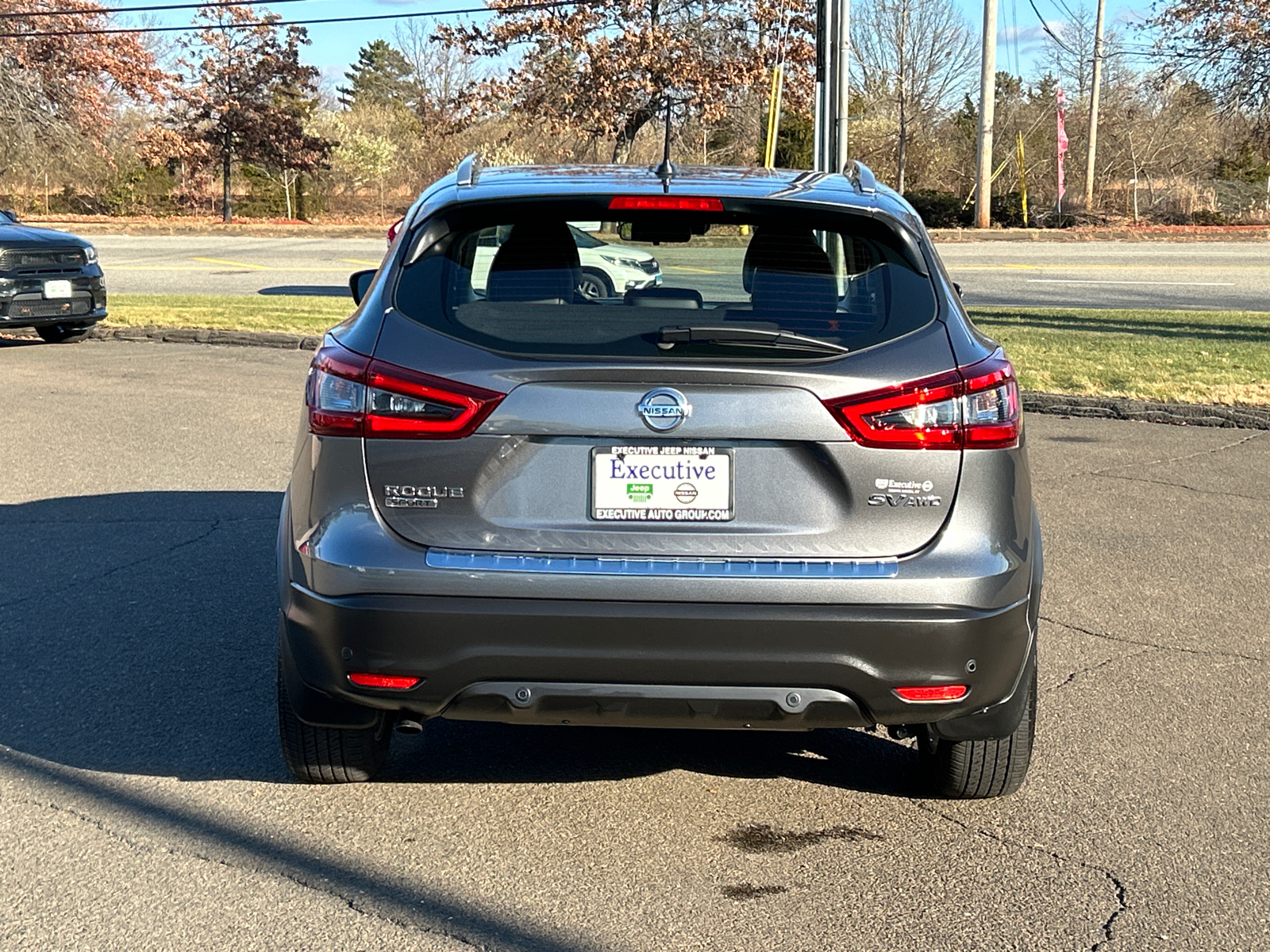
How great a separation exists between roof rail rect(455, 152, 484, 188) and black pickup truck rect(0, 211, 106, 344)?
11.1 metres

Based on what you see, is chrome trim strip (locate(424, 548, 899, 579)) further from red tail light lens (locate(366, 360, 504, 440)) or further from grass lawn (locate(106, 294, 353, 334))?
grass lawn (locate(106, 294, 353, 334))

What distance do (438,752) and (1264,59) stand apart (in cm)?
2227

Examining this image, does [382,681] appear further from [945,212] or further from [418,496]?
[945,212]

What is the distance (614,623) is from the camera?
3443mm

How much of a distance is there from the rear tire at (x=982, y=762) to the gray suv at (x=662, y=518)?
0.38m

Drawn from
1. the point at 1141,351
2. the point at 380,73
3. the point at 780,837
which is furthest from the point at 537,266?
the point at 380,73

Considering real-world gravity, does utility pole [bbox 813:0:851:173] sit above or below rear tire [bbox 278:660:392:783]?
above

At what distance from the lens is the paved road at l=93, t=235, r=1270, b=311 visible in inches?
856

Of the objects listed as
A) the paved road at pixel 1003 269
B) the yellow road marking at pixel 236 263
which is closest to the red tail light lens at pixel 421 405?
the paved road at pixel 1003 269

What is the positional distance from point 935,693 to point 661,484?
2.77 feet

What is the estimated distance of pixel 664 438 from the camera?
3.45m

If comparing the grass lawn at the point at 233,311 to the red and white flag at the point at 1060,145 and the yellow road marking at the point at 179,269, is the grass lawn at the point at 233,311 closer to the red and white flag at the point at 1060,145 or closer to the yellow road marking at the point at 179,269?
the yellow road marking at the point at 179,269

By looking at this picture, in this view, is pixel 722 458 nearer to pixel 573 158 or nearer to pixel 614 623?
pixel 614 623

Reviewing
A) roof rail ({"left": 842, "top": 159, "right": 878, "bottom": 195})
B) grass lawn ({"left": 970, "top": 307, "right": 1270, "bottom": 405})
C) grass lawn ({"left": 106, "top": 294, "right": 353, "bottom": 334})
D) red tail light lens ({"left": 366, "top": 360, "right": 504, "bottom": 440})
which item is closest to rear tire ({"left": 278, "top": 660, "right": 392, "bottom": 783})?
red tail light lens ({"left": 366, "top": 360, "right": 504, "bottom": 440})
